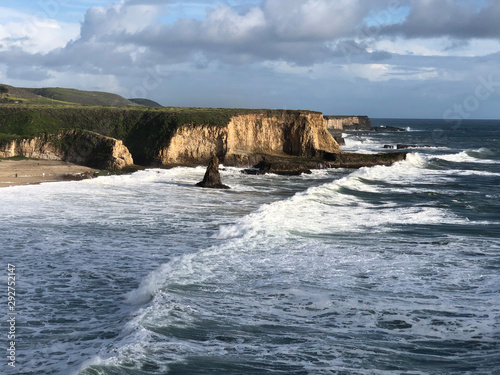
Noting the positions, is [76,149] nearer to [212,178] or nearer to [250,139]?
[212,178]

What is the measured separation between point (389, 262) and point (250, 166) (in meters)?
36.6

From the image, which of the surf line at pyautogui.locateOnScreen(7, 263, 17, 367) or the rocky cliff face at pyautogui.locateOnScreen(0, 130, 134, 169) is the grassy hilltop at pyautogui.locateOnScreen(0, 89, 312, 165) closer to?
the rocky cliff face at pyautogui.locateOnScreen(0, 130, 134, 169)

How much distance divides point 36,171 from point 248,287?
31.8m

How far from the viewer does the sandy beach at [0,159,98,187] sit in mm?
37916

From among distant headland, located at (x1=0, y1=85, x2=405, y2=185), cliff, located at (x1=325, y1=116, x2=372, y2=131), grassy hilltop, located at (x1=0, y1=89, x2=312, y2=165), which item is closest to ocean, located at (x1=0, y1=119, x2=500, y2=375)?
distant headland, located at (x1=0, y1=85, x2=405, y2=185)

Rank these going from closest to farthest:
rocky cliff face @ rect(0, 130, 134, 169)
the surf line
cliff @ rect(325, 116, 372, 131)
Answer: the surf line → rocky cliff face @ rect(0, 130, 134, 169) → cliff @ rect(325, 116, 372, 131)

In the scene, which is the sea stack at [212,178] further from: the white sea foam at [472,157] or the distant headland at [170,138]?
the white sea foam at [472,157]

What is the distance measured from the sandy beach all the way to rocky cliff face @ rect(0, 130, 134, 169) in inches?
54.3

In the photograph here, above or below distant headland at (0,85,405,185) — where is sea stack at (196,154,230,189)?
below

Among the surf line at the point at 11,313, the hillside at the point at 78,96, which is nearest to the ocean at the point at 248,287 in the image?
the surf line at the point at 11,313

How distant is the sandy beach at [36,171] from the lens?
124 ft

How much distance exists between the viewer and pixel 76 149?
1969 inches

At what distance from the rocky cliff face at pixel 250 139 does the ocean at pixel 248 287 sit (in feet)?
73.4

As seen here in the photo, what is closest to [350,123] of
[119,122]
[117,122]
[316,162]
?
[316,162]
